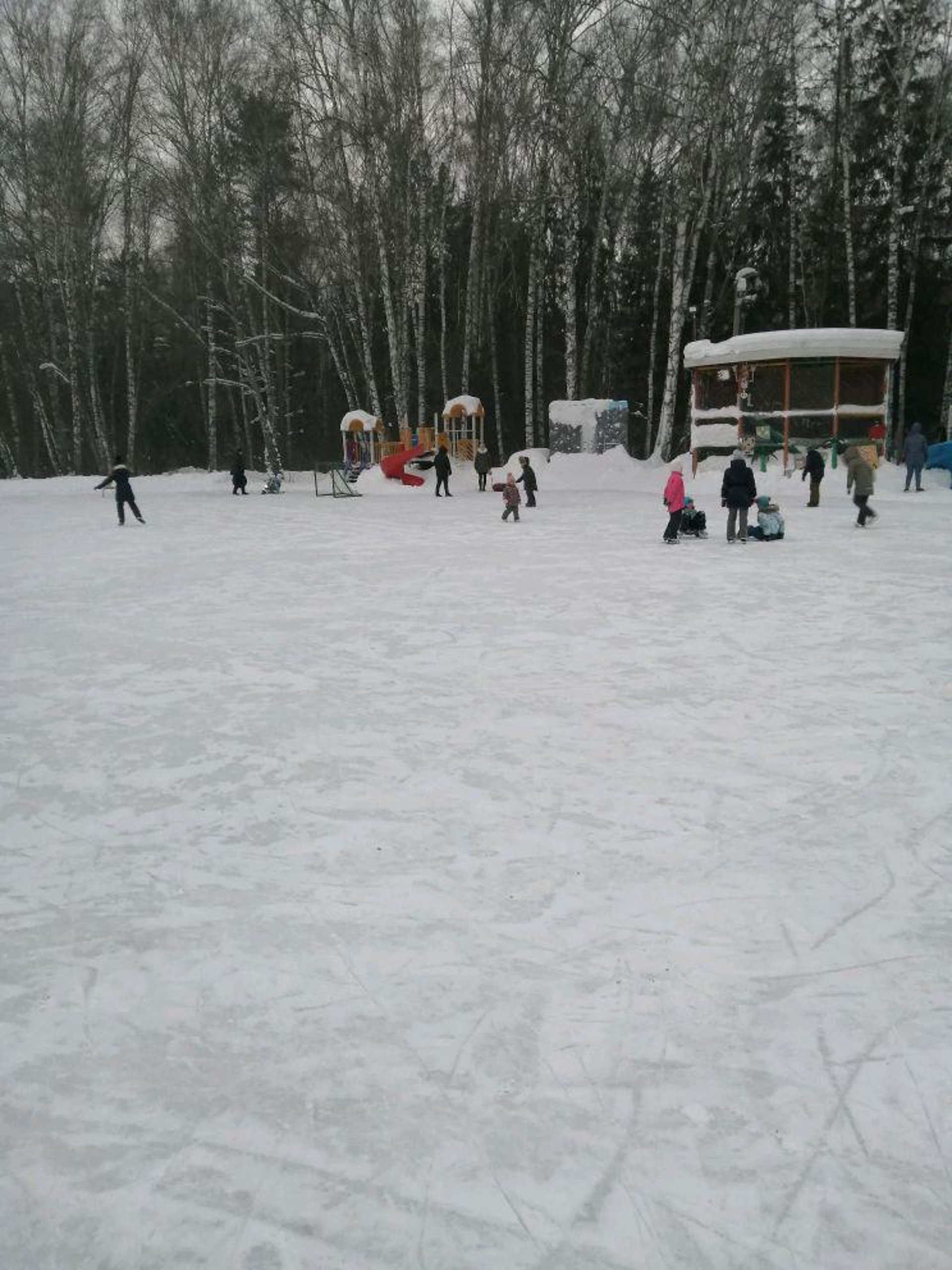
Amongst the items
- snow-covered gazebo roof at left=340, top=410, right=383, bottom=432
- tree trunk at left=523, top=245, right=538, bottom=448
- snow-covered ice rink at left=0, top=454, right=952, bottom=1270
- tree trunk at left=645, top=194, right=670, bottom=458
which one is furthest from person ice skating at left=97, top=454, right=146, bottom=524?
tree trunk at left=645, top=194, right=670, bottom=458

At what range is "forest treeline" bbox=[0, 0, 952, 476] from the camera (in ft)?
72.9

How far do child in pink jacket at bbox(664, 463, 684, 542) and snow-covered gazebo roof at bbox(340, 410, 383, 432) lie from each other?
15420 mm

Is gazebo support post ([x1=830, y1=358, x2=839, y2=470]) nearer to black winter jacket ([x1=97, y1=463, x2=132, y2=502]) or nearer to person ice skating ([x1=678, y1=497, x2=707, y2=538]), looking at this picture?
person ice skating ([x1=678, y1=497, x2=707, y2=538])

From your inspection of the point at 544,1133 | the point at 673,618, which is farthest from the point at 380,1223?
the point at 673,618

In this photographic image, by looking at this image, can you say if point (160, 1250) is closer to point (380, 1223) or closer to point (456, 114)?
point (380, 1223)

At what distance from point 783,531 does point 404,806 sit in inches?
379

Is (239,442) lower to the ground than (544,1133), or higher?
higher

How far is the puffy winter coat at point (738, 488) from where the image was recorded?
11125 mm

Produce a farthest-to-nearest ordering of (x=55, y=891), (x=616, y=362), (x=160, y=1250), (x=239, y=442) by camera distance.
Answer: (x=239, y=442) → (x=616, y=362) → (x=55, y=891) → (x=160, y=1250)

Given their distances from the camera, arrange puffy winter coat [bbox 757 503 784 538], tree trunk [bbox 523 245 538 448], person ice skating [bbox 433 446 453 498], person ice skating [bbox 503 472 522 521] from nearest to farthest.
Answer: puffy winter coat [bbox 757 503 784 538] < person ice skating [bbox 503 472 522 521] < person ice skating [bbox 433 446 453 498] < tree trunk [bbox 523 245 538 448]

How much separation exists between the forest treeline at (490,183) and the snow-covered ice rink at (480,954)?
61.3ft

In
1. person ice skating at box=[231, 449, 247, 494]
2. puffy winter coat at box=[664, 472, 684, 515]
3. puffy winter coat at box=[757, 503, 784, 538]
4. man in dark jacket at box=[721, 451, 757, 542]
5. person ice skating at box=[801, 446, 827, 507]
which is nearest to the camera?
man in dark jacket at box=[721, 451, 757, 542]

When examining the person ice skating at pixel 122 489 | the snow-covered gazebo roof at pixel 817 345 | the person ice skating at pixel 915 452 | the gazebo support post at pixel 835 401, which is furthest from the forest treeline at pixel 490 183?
the person ice skating at pixel 122 489

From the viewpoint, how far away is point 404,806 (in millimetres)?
3949
